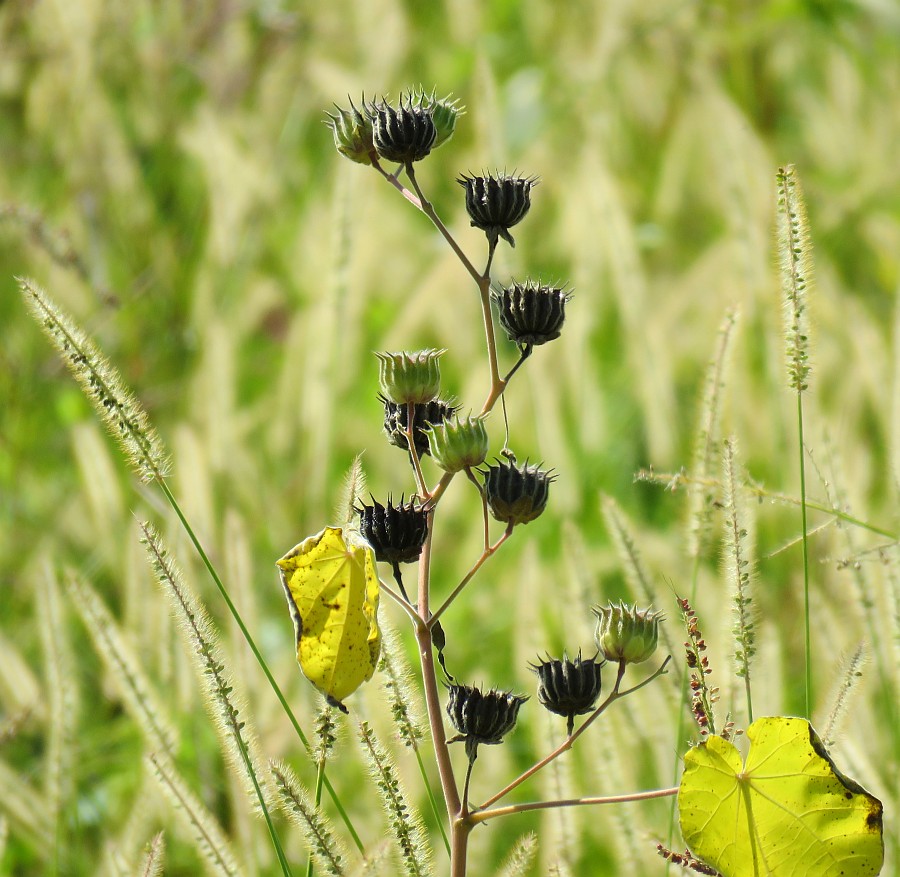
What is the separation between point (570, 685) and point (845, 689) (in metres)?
0.14

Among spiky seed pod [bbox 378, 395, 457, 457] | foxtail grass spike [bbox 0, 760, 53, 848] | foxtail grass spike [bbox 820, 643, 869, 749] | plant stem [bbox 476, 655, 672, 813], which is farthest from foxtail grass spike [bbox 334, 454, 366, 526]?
foxtail grass spike [bbox 0, 760, 53, 848]

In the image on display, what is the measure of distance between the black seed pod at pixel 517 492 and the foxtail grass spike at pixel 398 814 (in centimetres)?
11

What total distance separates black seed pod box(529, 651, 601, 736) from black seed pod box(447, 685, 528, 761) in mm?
15

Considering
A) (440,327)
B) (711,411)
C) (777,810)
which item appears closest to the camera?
(777,810)

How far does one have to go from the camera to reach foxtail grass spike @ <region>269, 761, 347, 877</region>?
1.51 feet

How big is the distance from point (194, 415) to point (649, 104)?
3.53ft

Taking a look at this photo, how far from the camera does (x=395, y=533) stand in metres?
0.47

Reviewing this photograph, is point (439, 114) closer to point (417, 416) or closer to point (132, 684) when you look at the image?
point (417, 416)

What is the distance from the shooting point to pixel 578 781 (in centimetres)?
107

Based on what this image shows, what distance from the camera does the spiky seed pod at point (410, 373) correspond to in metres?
0.47

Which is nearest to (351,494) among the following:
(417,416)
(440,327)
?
(417,416)

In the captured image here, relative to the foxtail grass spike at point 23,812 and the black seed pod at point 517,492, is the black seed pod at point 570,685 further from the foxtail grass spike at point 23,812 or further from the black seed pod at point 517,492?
the foxtail grass spike at point 23,812

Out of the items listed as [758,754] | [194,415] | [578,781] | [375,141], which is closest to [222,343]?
[194,415]

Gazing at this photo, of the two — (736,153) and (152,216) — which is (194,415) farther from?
(736,153)
